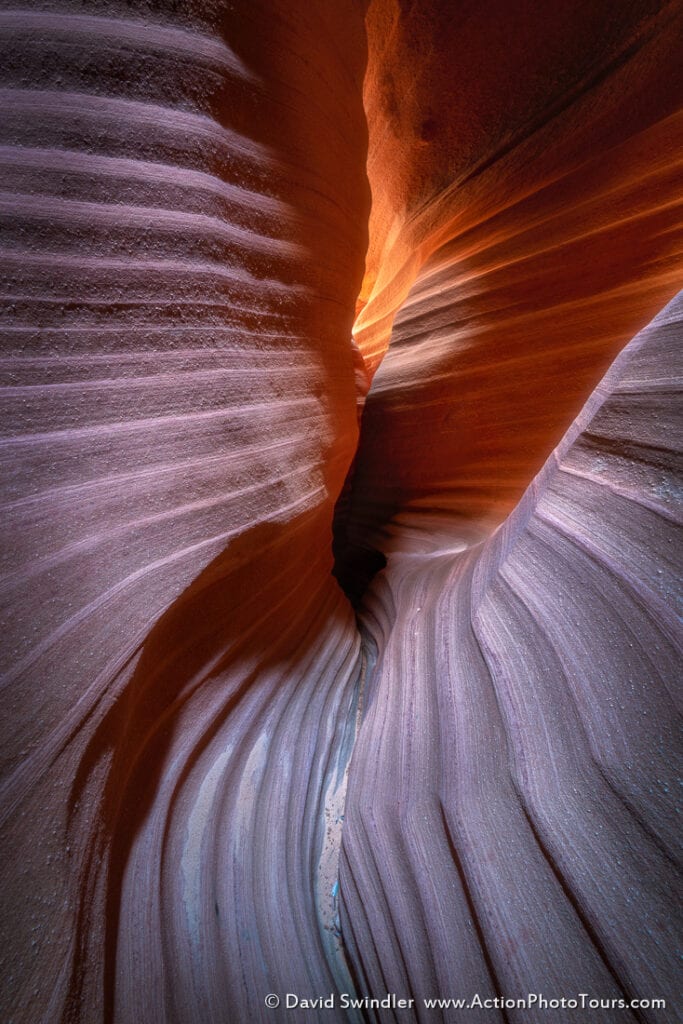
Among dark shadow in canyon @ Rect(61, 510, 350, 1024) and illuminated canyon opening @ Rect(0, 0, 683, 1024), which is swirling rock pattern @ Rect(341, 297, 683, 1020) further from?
dark shadow in canyon @ Rect(61, 510, 350, 1024)

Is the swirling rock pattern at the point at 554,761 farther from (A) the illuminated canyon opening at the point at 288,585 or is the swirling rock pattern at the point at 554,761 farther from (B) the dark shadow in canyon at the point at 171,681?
(B) the dark shadow in canyon at the point at 171,681

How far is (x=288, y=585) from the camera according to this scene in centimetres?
130

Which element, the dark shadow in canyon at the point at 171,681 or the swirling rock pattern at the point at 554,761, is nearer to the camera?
the swirling rock pattern at the point at 554,761

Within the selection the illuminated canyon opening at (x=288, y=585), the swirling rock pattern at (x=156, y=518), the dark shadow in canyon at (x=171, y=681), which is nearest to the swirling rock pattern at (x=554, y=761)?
the illuminated canyon opening at (x=288, y=585)

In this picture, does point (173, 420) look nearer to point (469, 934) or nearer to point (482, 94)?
point (469, 934)

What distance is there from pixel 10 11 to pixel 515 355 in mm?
1512

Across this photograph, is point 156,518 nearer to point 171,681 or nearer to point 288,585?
point 171,681

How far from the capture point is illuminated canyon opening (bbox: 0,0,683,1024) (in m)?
0.58

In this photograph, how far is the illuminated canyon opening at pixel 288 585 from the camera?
1.90 feet

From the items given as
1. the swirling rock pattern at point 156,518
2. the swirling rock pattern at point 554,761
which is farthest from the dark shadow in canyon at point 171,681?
the swirling rock pattern at point 554,761

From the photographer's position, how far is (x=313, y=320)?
135cm

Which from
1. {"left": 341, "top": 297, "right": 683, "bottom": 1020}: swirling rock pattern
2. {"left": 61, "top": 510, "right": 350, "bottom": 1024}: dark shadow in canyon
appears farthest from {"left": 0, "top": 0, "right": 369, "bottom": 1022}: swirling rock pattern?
{"left": 341, "top": 297, "right": 683, "bottom": 1020}: swirling rock pattern

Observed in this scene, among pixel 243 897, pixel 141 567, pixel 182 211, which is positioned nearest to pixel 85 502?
pixel 141 567

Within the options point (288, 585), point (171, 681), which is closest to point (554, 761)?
point (171, 681)
